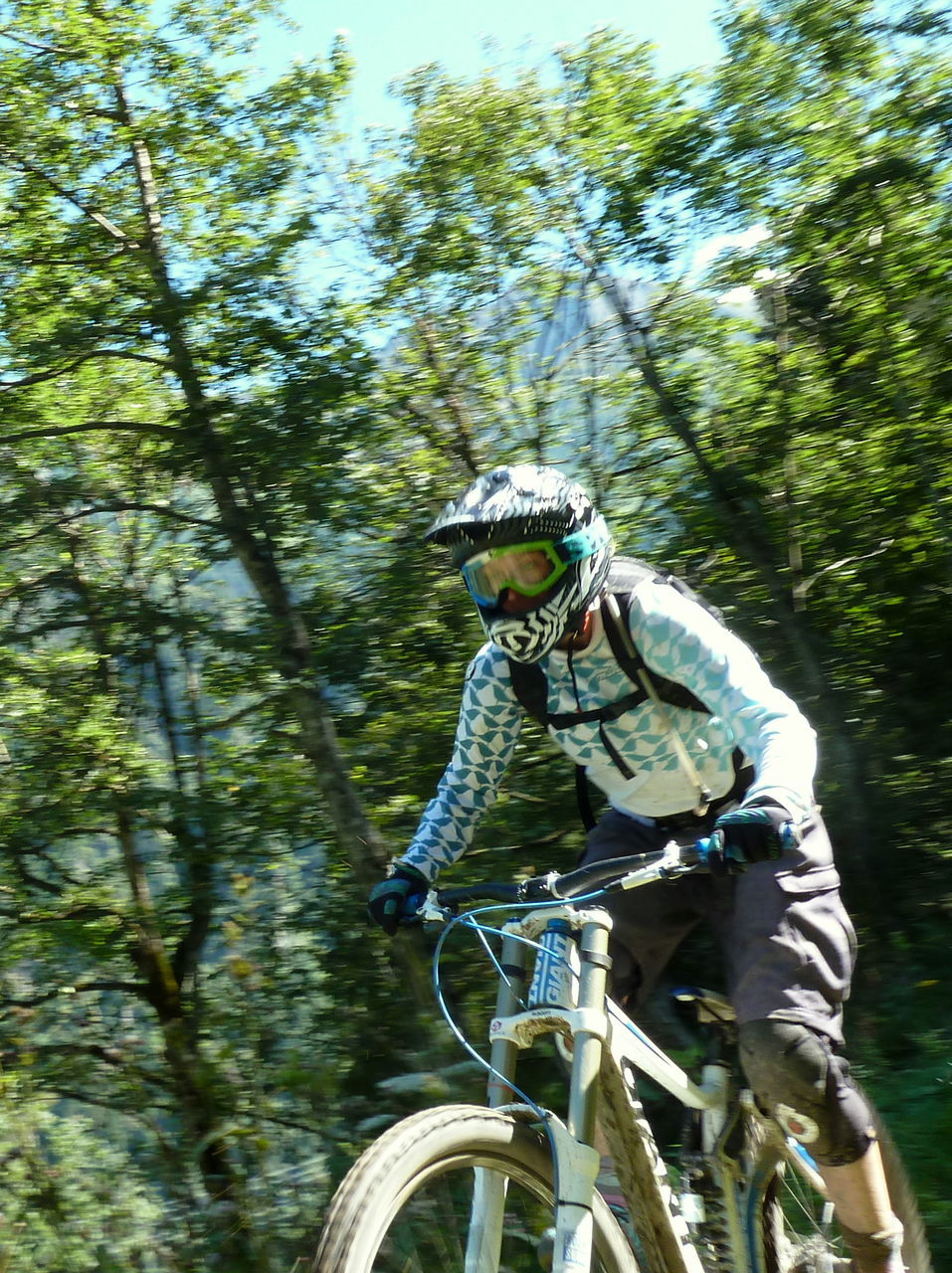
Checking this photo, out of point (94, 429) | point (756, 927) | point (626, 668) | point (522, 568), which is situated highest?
point (94, 429)

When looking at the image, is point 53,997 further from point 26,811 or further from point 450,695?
point 450,695

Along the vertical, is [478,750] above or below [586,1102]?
above

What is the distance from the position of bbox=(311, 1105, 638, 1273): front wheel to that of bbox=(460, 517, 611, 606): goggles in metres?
1.04

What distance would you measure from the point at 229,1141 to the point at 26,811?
1.84 metres

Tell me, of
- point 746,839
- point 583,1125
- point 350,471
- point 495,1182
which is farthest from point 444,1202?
point 350,471

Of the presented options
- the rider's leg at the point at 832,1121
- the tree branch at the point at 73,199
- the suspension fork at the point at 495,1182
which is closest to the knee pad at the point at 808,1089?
the rider's leg at the point at 832,1121

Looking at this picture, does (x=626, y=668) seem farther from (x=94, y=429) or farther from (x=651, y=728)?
(x=94, y=429)

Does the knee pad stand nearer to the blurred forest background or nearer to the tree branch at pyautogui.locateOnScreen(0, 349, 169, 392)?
the blurred forest background

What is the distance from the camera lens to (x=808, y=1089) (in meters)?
2.47

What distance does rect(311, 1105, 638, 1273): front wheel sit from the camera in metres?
1.88

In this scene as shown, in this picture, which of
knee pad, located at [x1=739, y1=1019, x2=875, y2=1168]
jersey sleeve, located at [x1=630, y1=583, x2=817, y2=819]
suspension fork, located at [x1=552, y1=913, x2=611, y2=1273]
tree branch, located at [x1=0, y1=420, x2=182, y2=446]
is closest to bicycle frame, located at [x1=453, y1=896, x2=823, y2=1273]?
suspension fork, located at [x1=552, y1=913, x2=611, y2=1273]

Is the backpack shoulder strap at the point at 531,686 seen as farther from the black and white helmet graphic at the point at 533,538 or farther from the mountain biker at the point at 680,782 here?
the black and white helmet graphic at the point at 533,538

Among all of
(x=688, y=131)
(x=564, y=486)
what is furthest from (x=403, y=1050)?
(x=688, y=131)

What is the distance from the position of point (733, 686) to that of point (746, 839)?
45 centimetres
